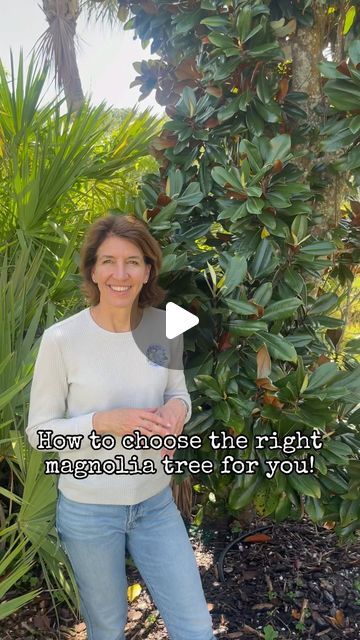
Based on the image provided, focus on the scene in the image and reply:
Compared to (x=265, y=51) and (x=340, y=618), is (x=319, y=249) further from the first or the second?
(x=340, y=618)

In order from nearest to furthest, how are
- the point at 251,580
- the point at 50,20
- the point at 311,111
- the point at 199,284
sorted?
the point at 199,284
the point at 311,111
the point at 251,580
the point at 50,20

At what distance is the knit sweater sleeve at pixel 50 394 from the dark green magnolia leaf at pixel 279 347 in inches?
22.2

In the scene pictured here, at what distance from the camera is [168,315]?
1.74 meters

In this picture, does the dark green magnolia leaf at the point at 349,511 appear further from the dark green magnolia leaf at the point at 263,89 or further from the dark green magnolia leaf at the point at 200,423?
the dark green magnolia leaf at the point at 263,89

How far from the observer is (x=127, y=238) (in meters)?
1.54

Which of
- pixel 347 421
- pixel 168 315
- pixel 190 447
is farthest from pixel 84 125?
pixel 347 421

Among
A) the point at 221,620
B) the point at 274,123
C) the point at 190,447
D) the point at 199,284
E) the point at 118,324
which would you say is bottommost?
the point at 221,620

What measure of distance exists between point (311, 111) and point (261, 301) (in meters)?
0.97

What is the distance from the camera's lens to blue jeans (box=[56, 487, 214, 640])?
150cm

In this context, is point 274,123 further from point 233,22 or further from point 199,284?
point 199,284

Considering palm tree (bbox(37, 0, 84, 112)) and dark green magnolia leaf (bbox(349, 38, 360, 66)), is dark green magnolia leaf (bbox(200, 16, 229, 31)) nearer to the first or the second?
dark green magnolia leaf (bbox(349, 38, 360, 66))

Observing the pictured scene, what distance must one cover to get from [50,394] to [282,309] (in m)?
0.70

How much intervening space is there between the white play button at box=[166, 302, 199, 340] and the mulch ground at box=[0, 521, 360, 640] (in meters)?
1.03

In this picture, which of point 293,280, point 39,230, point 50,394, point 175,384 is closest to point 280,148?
point 293,280
